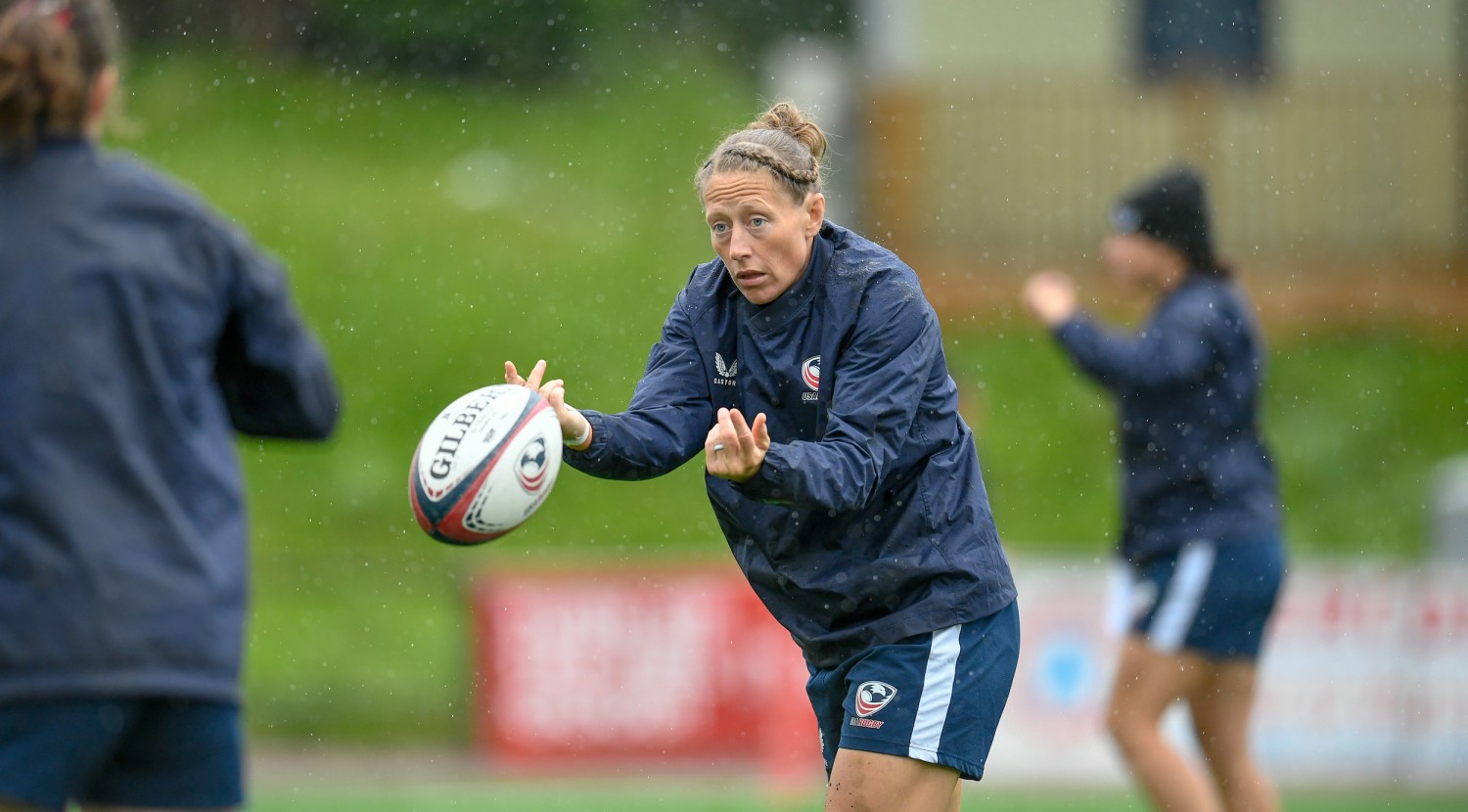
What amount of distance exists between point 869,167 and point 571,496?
4220mm

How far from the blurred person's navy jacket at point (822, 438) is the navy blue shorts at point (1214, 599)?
2116mm

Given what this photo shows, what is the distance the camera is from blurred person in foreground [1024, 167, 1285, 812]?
20.0ft

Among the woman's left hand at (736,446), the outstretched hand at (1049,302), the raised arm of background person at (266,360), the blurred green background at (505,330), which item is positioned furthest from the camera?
the blurred green background at (505,330)

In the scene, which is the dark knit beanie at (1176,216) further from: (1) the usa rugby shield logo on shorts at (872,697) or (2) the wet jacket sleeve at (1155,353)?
(1) the usa rugby shield logo on shorts at (872,697)

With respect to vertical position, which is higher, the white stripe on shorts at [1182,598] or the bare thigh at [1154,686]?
the white stripe on shorts at [1182,598]

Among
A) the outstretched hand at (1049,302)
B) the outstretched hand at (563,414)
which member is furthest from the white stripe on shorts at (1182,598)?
the outstretched hand at (563,414)

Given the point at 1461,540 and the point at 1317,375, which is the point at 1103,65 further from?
the point at 1461,540

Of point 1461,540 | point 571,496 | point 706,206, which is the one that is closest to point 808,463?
point 706,206

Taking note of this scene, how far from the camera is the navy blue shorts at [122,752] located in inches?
108

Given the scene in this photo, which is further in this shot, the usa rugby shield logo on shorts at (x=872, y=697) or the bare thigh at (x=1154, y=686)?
the bare thigh at (x=1154, y=686)

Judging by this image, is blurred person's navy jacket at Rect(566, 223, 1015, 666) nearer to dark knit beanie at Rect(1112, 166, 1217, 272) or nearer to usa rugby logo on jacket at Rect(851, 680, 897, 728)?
usa rugby logo on jacket at Rect(851, 680, 897, 728)

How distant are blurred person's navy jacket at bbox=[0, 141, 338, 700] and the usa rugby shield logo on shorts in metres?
1.58

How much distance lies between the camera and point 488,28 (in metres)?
19.1

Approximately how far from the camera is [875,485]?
3.90 meters
